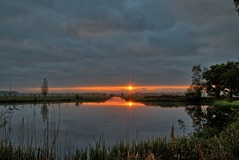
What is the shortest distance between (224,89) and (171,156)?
2545 inches

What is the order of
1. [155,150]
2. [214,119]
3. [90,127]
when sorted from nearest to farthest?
1. [155,150]
2. [90,127]
3. [214,119]

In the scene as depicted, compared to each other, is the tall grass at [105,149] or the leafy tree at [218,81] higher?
the leafy tree at [218,81]

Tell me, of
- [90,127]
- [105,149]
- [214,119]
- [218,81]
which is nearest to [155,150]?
[105,149]

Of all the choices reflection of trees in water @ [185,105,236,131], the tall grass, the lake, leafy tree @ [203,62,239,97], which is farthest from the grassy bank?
leafy tree @ [203,62,239,97]

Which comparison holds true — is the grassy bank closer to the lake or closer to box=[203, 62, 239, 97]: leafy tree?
the lake

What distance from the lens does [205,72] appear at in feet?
239

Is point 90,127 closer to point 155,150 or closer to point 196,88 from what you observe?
point 155,150

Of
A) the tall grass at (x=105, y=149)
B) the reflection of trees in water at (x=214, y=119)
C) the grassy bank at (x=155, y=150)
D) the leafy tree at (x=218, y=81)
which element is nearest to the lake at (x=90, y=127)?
the tall grass at (x=105, y=149)

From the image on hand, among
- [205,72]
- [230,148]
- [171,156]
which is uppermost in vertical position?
[205,72]

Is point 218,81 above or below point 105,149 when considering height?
above

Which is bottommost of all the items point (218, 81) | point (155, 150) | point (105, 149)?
point (155, 150)

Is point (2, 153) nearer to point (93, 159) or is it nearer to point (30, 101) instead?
point (93, 159)

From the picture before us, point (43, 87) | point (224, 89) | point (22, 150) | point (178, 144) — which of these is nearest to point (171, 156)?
point (178, 144)

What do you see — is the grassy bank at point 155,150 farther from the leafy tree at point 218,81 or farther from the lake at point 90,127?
the leafy tree at point 218,81
